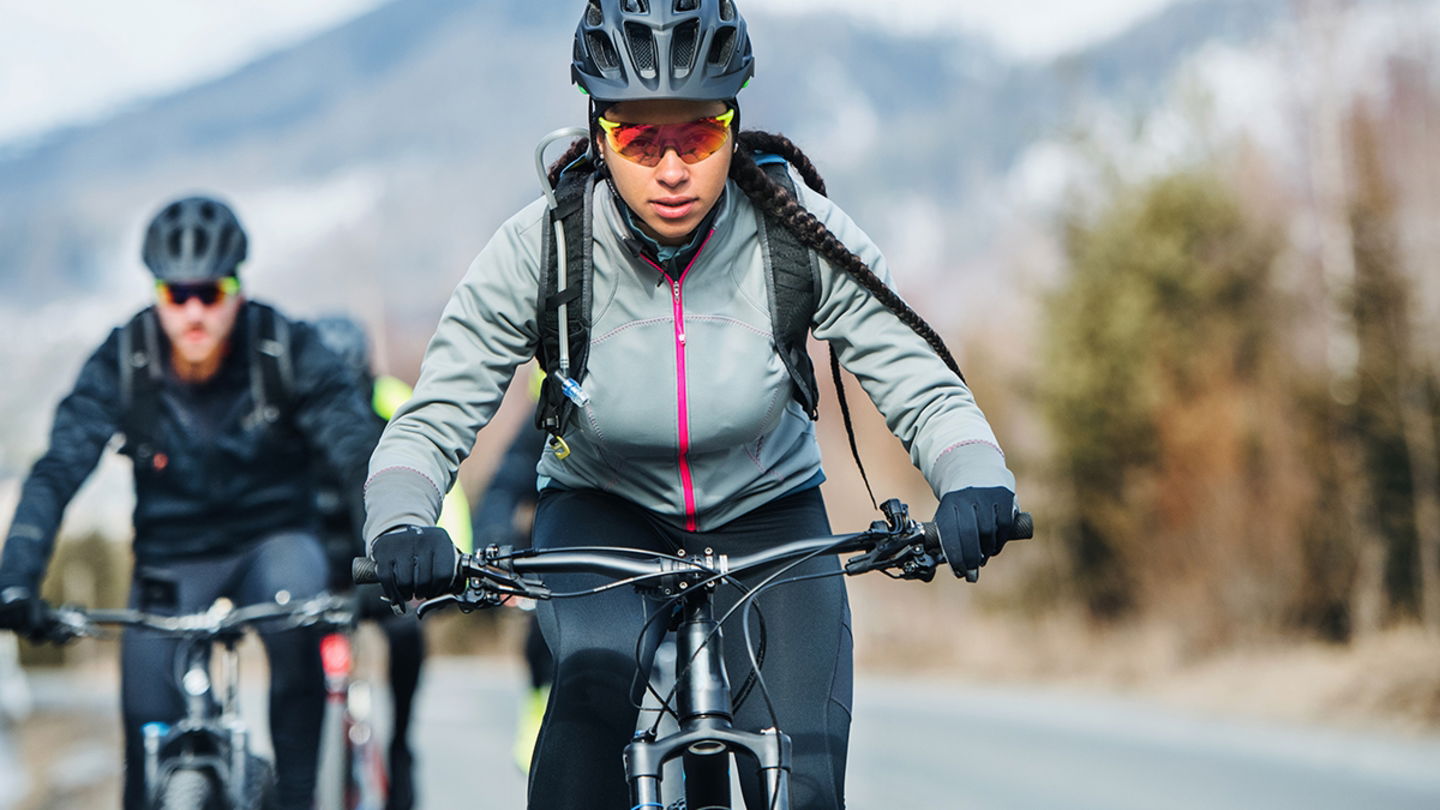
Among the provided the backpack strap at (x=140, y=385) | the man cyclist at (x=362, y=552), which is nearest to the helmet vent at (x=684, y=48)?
the backpack strap at (x=140, y=385)

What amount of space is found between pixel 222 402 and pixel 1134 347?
906 inches

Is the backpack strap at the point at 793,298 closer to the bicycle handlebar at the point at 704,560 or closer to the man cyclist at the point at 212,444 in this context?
the bicycle handlebar at the point at 704,560

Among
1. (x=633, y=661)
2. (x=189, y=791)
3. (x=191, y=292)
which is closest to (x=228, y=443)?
(x=191, y=292)

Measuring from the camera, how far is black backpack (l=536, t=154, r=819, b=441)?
13.2 feet

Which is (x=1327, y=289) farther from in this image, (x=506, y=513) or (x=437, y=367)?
(x=437, y=367)

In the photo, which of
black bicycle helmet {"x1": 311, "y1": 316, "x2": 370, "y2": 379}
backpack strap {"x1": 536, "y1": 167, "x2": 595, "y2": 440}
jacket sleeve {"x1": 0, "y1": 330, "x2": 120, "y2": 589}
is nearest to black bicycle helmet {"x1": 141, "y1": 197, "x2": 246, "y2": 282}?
jacket sleeve {"x1": 0, "y1": 330, "x2": 120, "y2": 589}

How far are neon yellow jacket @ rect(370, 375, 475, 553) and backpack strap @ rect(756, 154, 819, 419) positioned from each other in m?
4.01

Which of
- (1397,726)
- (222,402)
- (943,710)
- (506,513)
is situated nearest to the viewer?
(222,402)

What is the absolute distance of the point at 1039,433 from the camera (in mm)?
30453

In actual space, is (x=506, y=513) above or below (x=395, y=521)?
above

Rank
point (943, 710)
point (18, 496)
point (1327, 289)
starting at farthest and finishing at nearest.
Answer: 1. point (1327, 289)
2. point (943, 710)
3. point (18, 496)

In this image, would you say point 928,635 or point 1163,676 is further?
point 928,635

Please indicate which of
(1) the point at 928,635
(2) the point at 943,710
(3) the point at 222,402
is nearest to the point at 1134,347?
(1) the point at 928,635

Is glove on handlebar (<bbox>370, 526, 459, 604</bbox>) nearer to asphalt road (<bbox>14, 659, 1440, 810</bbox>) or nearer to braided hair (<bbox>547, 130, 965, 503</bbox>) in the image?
braided hair (<bbox>547, 130, 965, 503</bbox>)
